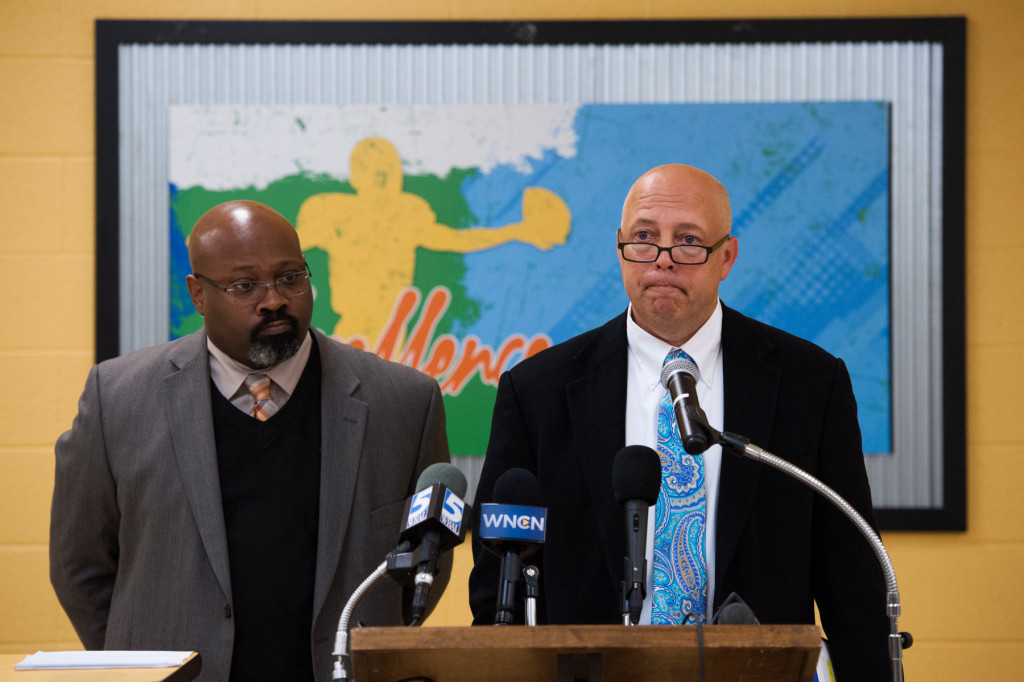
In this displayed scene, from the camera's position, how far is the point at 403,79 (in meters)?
3.49

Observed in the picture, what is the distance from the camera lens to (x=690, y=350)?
209cm

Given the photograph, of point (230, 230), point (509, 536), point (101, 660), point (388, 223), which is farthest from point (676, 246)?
point (388, 223)

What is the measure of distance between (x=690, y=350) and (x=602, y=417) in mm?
215

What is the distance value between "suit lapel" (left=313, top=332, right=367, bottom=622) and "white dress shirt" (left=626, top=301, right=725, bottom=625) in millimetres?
578

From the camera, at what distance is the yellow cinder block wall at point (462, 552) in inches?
135

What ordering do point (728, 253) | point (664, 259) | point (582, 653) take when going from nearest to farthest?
1. point (582, 653)
2. point (664, 259)
3. point (728, 253)

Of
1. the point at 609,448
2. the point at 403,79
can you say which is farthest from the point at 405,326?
the point at 609,448

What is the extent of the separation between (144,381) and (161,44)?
1593 mm

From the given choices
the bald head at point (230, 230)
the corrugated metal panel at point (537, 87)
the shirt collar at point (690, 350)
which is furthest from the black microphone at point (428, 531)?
the corrugated metal panel at point (537, 87)

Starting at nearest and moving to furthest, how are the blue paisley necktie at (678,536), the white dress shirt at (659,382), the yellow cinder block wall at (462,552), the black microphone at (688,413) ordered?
1. the black microphone at (688,413)
2. the blue paisley necktie at (678,536)
3. the white dress shirt at (659,382)
4. the yellow cinder block wall at (462,552)

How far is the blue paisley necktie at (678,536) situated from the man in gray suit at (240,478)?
0.56 meters

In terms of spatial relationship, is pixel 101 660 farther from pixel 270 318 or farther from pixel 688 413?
pixel 688 413

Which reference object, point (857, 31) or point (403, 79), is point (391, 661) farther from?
point (857, 31)

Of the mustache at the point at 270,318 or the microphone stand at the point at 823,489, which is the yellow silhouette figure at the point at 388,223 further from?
the microphone stand at the point at 823,489
